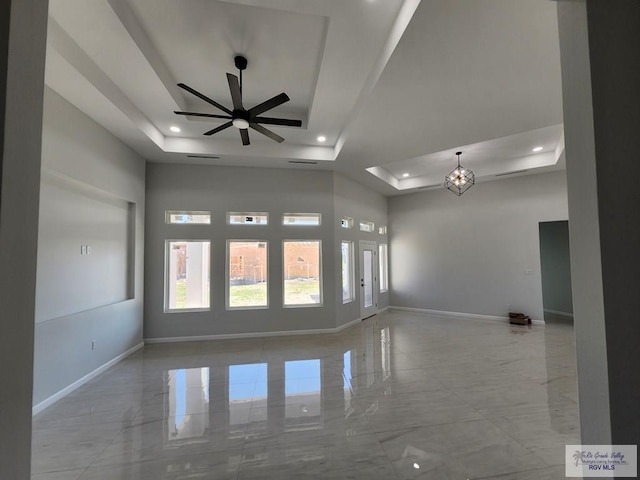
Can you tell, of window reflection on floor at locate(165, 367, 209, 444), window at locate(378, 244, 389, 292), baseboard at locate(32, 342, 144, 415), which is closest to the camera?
window reflection on floor at locate(165, 367, 209, 444)

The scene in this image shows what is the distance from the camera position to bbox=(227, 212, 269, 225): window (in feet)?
19.9

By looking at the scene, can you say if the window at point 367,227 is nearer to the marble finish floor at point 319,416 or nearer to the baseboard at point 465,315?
the baseboard at point 465,315

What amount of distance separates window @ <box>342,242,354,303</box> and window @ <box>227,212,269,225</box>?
1.97m

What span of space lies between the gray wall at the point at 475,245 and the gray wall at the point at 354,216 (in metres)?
0.73

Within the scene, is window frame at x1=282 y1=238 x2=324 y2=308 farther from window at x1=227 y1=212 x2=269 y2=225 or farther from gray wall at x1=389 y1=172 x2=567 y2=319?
gray wall at x1=389 y1=172 x2=567 y2=319

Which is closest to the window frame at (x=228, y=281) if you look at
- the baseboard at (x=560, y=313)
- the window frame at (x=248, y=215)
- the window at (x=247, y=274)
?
the window at (x=247, y=274)

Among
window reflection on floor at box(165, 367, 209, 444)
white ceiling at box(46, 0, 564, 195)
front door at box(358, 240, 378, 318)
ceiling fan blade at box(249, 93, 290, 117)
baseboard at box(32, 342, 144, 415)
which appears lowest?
window reflection on floor at box(165, 367, 209, 444)

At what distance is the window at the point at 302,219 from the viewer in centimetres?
629

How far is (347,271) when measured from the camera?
278 inches

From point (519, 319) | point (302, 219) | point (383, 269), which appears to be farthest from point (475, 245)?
point (302, 219)

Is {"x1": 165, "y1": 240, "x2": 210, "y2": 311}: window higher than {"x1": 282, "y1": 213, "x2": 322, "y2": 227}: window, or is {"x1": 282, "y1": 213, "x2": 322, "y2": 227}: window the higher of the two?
{"x1": 282, "y1": 213, "x2": 322, "y2": 227}: window

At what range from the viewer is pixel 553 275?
792 centimetres

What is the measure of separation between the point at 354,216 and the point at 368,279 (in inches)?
71.7

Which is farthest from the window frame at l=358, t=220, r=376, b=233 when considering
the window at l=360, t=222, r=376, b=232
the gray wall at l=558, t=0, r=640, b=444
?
the gray wall at l=558, t=0, r=640, b=444
